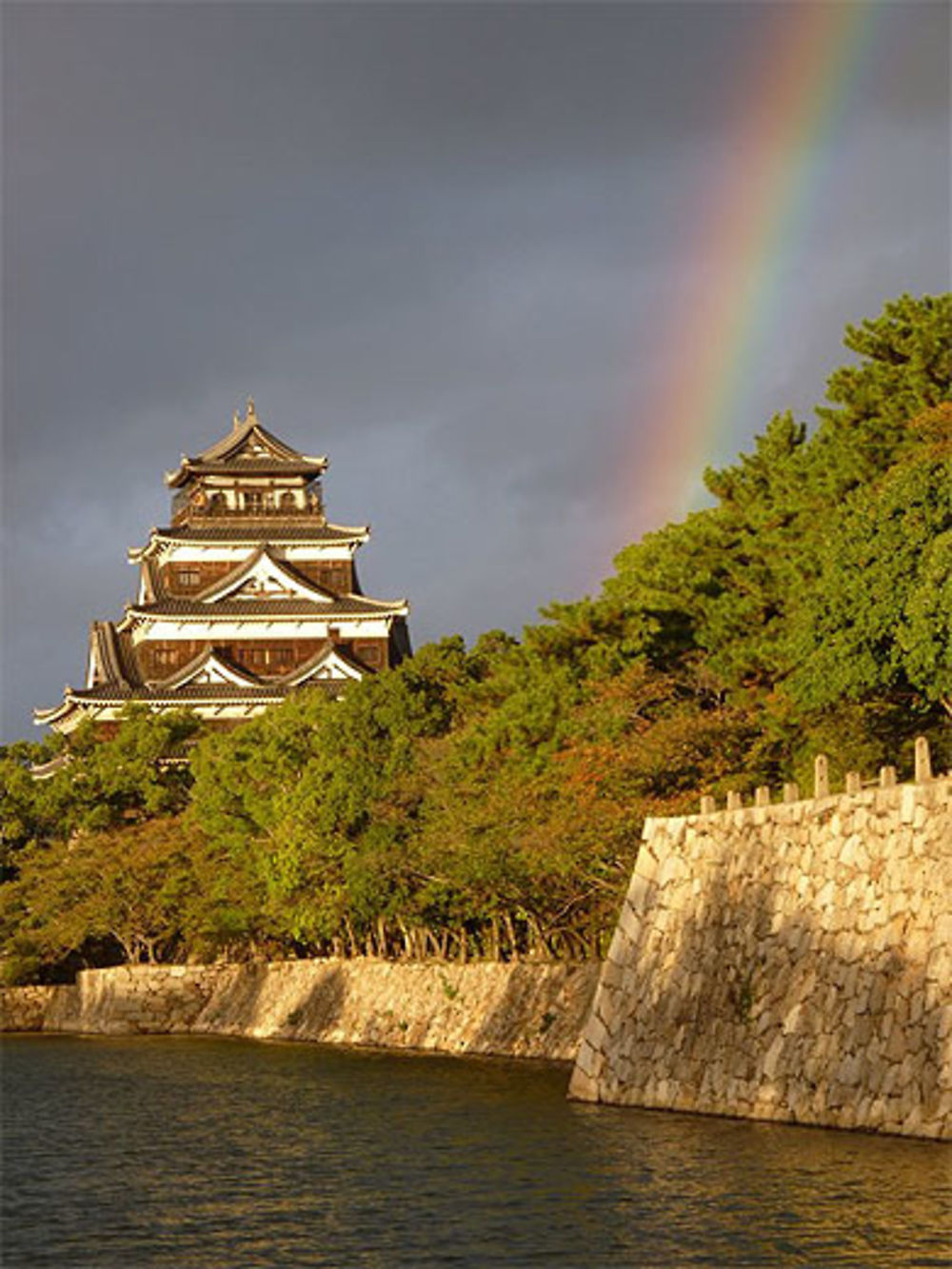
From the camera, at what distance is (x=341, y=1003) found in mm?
47812

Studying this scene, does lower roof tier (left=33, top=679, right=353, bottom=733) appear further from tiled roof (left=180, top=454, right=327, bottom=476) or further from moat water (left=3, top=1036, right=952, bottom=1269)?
moat water (left=3, top=1036, right=952, bottom=1269)

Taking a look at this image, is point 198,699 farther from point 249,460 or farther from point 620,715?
point 620,715

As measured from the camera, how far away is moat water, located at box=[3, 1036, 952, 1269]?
17953 millimetres

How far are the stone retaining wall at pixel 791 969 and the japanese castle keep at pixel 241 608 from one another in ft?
159

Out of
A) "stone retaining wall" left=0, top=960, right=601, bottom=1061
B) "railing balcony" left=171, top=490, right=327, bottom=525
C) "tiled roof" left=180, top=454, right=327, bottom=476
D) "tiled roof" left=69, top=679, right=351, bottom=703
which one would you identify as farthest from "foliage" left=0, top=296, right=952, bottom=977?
"tiled roof" left=180, top=454, right=327, bottom=476

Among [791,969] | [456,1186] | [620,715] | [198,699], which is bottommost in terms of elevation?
[456,1186]

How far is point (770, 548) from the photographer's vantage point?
123ft

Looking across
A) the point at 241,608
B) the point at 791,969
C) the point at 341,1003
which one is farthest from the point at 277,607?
the point at 791,969

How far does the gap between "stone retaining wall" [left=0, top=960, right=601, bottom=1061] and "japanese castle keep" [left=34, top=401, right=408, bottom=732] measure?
16.8 meters

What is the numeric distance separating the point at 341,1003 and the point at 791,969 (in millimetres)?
24835

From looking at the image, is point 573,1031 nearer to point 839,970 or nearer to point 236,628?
point 839,970

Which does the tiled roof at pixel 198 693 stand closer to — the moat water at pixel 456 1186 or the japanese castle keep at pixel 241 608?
the japanese castle keep at pixel 241 608

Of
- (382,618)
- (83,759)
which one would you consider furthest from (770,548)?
(382,618)

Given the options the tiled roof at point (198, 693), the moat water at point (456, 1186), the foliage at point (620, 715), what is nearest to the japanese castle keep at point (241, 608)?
→ the tiled roof at point (198, 693)
